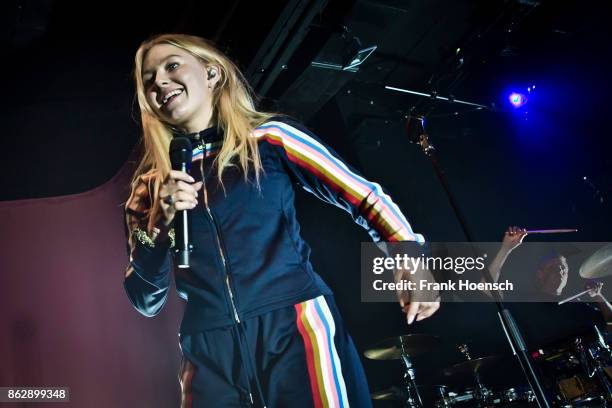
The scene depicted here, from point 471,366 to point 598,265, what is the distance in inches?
50.9

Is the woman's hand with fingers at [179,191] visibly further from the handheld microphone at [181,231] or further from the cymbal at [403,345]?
the cymbal at [403,345]

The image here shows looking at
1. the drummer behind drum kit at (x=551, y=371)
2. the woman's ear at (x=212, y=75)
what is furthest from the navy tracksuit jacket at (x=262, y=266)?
the drummer behind drum kit at (x=551, y=371)

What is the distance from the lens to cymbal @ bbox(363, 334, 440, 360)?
3.88 metres

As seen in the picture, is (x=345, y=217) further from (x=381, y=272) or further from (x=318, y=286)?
(x=318, y=286)

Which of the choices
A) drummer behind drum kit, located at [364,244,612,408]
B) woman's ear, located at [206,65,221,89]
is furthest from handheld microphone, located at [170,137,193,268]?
drummer behind drum kit, located at [364,244,612,408]

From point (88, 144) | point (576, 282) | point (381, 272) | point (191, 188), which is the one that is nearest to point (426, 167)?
point (381, 272)

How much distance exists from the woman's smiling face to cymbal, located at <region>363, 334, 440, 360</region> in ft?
9.79

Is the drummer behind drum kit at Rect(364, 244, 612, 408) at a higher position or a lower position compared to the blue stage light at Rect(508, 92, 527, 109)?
lower

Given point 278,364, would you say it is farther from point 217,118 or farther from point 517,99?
point 517,99

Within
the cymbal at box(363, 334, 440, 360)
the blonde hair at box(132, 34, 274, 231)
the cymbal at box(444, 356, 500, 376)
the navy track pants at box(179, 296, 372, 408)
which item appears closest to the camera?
the navy track pants at box(179, 296, 372, 408)

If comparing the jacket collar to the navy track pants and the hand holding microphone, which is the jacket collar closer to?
the hand holding microphone

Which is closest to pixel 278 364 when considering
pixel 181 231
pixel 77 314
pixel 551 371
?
pixel 181 231

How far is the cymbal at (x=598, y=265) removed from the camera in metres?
3.53

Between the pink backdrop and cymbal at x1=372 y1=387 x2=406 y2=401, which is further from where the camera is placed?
cymbal at x1=372 y1=387 x2=406 y2=401
